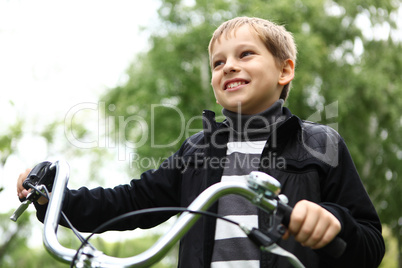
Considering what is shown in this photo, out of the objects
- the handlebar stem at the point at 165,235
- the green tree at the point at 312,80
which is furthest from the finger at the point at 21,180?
the green tree at the point at 312,80

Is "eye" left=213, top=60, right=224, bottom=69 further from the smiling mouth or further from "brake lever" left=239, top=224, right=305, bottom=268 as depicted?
"brake lever" left=239, top=224, right=305, bottom=268

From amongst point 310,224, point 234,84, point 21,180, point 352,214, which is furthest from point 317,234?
point 21,180

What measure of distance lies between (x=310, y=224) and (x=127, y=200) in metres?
1.09

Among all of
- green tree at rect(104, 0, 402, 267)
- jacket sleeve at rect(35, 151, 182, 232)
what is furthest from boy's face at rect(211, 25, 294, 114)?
green tree at rect(104, 0, 402, 267)

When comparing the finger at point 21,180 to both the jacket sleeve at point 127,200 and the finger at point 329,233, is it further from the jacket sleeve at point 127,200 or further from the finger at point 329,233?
the finger at point 329,233

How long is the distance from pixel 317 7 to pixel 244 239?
1557 centimetres

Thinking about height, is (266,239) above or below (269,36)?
below

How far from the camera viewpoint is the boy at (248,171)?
186 centimetres

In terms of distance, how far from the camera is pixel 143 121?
51.5 feet

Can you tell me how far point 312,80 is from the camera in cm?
1548

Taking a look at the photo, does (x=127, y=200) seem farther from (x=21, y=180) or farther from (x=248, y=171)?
(x=248, y=171)

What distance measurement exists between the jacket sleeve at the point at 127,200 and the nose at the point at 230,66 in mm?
499

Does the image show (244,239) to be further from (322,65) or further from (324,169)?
(322,65)

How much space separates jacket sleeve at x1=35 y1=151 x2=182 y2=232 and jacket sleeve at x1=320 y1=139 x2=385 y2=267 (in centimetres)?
73
